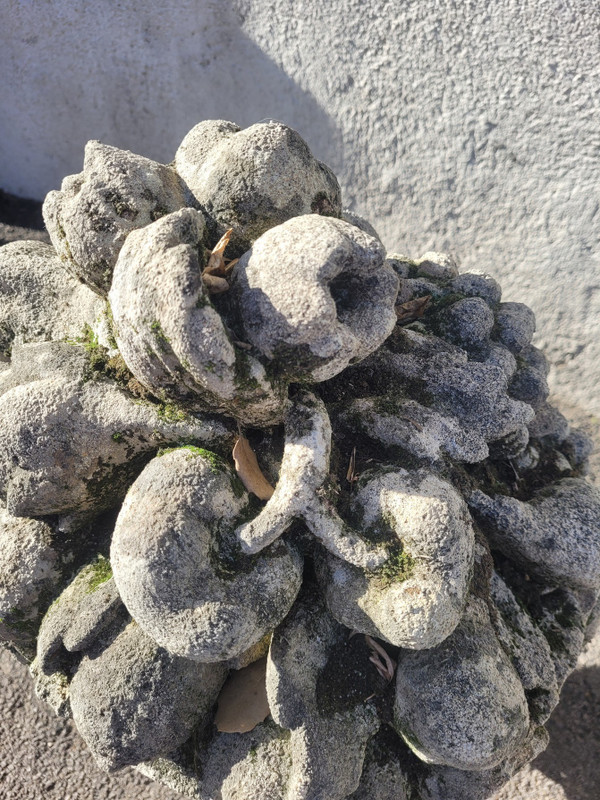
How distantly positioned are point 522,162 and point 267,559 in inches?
67.0

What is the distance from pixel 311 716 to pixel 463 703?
1.00 feet

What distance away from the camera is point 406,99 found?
84.4 inches

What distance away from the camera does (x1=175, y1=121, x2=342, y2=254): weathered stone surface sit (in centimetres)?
117

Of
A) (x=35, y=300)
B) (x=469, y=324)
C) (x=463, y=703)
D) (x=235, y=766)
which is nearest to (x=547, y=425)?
(x=469, y=324)

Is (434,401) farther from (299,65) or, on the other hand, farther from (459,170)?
(299,65)

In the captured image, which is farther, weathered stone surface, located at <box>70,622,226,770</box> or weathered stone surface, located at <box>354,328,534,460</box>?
weathered stone surface, located at <box>354,328,534,460</box>

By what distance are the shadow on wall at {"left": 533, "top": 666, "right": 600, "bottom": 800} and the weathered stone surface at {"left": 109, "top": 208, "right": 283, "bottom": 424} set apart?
1582 millimetres

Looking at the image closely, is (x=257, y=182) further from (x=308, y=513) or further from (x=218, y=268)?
(x=308, y=513)

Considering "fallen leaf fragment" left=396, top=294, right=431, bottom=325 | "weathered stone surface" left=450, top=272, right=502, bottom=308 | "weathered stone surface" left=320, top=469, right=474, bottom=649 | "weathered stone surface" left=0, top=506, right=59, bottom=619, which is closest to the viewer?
"weathered stone surface" left=320, top=469, right=474, bottom=649

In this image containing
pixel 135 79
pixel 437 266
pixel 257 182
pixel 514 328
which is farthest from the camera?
pixel 135 79

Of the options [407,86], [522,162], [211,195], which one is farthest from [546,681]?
[407,86]

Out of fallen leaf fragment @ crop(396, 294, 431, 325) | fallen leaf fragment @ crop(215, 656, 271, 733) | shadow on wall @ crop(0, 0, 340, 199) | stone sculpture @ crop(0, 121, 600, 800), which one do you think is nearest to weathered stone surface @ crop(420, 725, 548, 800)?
stone sculpture @ crop(0, 121, 600, 800)

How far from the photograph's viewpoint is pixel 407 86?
6.95ft

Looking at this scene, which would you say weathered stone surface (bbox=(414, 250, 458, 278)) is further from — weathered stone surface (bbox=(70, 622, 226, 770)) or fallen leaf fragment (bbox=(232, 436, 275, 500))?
weathered stone surface (bbox=(70, 622, 226, 770))
